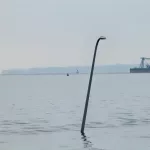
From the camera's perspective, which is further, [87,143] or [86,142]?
[86,142]

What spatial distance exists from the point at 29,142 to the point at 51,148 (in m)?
4.89

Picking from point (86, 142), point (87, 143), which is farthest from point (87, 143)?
point (86, 142)

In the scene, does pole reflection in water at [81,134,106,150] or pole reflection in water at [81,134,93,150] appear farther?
pole reflection in water at [81,134,93,150]

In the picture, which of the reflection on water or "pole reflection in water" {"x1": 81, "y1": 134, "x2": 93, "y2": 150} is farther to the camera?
the reflection on water

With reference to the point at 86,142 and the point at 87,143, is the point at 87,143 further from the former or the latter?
the point at 86,142

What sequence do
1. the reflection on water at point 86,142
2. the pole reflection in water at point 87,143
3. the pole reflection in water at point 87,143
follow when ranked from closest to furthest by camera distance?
1. the pole reflection in water at point 87,143
2. the pole reflection in water at point 87,143
3. the reflection on water at point 86,142

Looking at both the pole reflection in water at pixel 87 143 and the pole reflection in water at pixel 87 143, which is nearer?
the pole reflection in water at pixel 87 143

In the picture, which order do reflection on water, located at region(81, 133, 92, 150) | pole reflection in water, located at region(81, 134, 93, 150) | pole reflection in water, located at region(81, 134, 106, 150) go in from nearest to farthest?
pole reflection in water, located at region(81, 134, 106, 150) < pole reflection in water, located at region(81, 134, 93, 150) < reflection on water, located at region(81, 133, 92, 150)

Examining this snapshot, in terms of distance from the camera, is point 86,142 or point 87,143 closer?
point 87,143

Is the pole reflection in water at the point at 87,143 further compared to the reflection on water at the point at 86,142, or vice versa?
the reflection on water at the point at 86,142

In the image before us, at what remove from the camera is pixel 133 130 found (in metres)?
59.1

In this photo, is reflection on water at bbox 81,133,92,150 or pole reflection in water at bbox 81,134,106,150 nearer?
pole reflection in water at bbox 81,134,106,150

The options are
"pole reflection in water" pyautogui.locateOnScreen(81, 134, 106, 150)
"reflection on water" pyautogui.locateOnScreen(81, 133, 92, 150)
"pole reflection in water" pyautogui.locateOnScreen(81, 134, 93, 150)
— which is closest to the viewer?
"pole reflection in water" pyautogui.locateOnScreen(81, 134, 106, 150)

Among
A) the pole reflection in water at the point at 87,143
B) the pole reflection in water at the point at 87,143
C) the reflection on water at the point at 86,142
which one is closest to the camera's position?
the pole reflection in water at the point at 87,143
